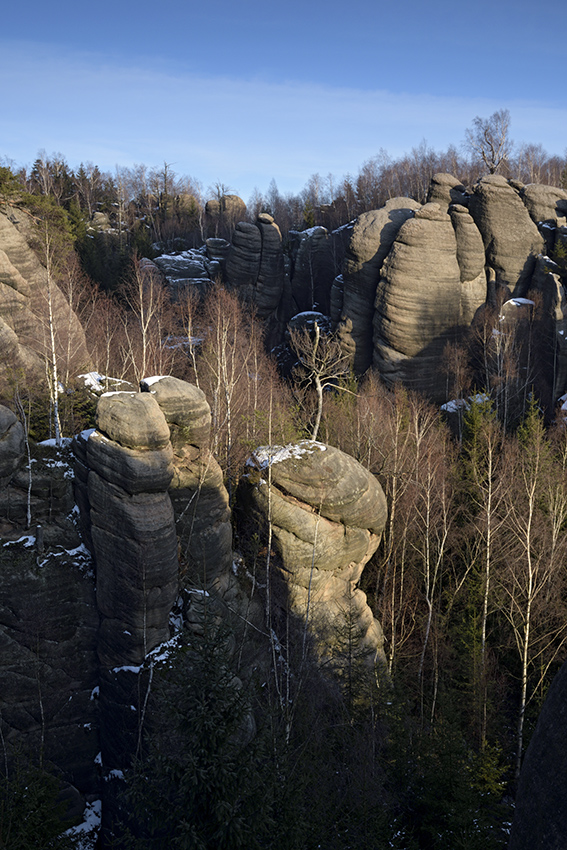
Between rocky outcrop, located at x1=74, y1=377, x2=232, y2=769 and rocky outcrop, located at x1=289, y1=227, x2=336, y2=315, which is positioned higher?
rocky outcrop, located at x1=289, y1=227, x2=336, y2=315

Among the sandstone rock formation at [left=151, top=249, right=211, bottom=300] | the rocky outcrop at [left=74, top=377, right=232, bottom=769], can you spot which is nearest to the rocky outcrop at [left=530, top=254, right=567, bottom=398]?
the sandstone rock formation at [left=151, top=249, right=211, bottom=300]

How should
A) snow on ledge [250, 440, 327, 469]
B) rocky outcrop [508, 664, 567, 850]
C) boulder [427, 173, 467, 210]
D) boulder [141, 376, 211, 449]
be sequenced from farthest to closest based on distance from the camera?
boulder [427, 173, 467, 210] < snow on ledge [250, 440, 327, 469] < boulder [141, 376, 211, 449] < rocky outcrop [508, 664, 567, 850]

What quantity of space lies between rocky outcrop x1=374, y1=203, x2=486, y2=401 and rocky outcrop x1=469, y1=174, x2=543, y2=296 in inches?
136

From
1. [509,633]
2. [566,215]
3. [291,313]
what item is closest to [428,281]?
[566,215]

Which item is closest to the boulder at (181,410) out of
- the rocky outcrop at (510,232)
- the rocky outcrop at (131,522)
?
the rocky outcrop at (131,522)

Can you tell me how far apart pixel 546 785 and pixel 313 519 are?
12937mm

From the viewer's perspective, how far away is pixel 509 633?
22.2 metres

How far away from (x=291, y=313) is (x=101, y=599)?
36758 mm

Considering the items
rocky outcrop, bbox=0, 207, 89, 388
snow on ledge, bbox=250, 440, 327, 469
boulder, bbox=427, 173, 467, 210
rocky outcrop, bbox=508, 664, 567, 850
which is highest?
boulder, bbox=427, 173, 467, 210

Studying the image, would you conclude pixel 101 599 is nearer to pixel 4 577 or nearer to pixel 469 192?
pixel 4 577

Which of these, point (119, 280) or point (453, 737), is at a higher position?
point (119, 280)

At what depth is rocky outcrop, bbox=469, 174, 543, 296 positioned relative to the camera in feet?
124

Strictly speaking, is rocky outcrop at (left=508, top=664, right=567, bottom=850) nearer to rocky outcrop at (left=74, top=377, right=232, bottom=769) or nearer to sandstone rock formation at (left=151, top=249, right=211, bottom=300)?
rocky outcrop at (left=74, top=377, right=232, bottom=769)

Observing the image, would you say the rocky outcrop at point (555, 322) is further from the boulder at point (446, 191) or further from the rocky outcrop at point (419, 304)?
the boulder at point (446, 191)
